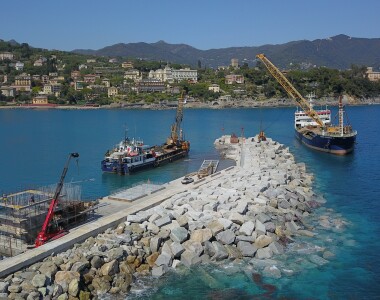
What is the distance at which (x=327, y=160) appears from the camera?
43406mm

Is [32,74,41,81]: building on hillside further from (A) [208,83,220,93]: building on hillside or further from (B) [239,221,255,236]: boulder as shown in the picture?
(B) [239,221,255,236]: boulder

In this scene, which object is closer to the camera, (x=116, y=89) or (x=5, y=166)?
(x=5, y=166)

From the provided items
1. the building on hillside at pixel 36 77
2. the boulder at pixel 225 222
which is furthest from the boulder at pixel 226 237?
the building on hillside at pixel 36 77

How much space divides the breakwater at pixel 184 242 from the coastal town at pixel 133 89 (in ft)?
340

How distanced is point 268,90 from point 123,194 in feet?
394

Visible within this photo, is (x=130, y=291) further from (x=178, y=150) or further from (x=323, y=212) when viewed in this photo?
(x=178, y=150)

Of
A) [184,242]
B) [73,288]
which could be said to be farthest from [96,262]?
[184,242]

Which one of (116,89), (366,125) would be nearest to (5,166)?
(366,125)

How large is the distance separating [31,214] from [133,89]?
130 meters

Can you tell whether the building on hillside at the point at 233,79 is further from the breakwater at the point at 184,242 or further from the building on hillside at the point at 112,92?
the breakwater at the point at 184,242

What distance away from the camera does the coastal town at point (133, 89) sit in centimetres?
13262

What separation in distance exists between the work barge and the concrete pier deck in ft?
2.31

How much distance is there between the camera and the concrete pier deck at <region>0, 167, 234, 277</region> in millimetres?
14602

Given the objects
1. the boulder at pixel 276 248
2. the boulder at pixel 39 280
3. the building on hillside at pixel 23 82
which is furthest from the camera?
the building on hillside at pixel 23 82
